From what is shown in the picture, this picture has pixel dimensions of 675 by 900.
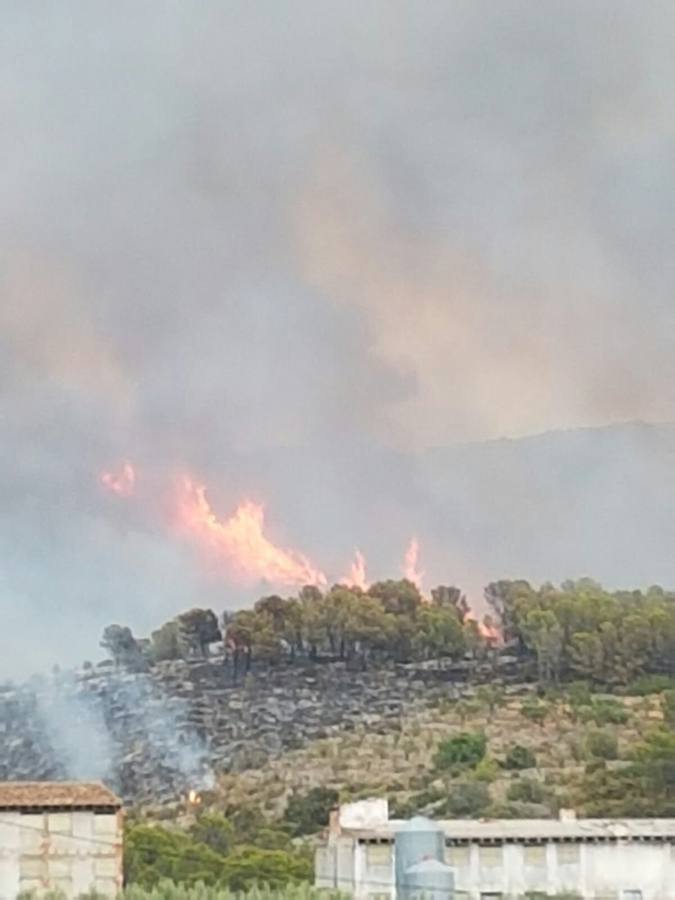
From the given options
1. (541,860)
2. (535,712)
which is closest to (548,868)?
(541,860)

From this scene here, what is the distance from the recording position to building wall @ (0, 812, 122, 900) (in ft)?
87.2

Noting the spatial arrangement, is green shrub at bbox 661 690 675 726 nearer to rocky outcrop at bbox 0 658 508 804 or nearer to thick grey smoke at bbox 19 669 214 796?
rocky outcrop at bbox 0 658 508 804

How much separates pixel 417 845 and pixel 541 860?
484 cm

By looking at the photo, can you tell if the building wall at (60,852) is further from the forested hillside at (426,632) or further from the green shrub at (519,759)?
the forested hillside at (426,632)

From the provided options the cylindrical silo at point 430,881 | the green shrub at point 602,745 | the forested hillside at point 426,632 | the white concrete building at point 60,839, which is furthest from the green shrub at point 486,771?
the cylindrical silo at point 430,881

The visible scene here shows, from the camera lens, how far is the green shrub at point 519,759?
66.0 m

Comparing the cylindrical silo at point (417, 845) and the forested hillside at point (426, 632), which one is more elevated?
the forested hillside at point (426, 632)

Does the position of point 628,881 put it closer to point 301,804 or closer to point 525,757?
point 301,804

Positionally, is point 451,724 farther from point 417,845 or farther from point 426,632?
point 417,845

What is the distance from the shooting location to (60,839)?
90.1 ft

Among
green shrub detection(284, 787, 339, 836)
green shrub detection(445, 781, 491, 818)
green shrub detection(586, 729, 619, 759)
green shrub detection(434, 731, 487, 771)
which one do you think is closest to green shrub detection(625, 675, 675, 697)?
green shrub detection(586, 729, 619, 759)

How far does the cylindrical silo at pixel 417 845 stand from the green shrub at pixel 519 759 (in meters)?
38.4

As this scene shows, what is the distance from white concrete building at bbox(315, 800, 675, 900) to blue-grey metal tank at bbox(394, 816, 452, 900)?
A: 10.2 ft

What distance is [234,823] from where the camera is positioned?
58.2 m
